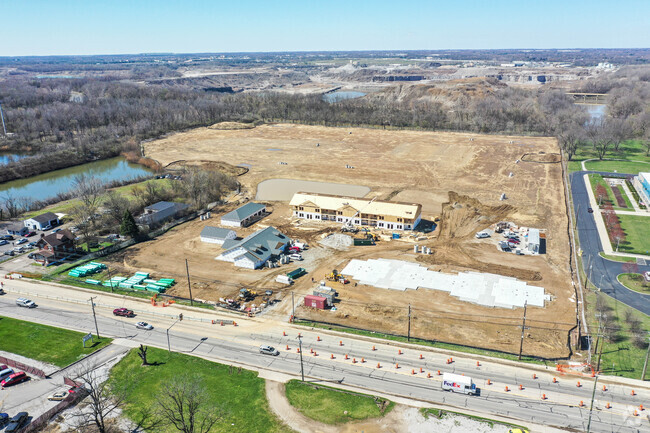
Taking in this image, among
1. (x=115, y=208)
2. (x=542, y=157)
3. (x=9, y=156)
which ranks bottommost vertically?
(x=542, y=157)

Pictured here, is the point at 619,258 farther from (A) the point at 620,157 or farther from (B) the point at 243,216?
(A) the point at 620,157

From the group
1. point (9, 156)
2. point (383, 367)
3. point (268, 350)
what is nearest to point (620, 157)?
point (383, 367)

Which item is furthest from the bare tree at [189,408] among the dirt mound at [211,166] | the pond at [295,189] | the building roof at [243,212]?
the dirt mound at [211,166]

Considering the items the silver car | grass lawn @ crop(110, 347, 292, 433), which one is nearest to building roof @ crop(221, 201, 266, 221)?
grass lawn @ crop(110, 347, 292, 433)

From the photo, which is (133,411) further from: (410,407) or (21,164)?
(21,164)

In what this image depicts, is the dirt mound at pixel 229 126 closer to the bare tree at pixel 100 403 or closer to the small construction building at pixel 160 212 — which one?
the small construction building at pixel 160 212
